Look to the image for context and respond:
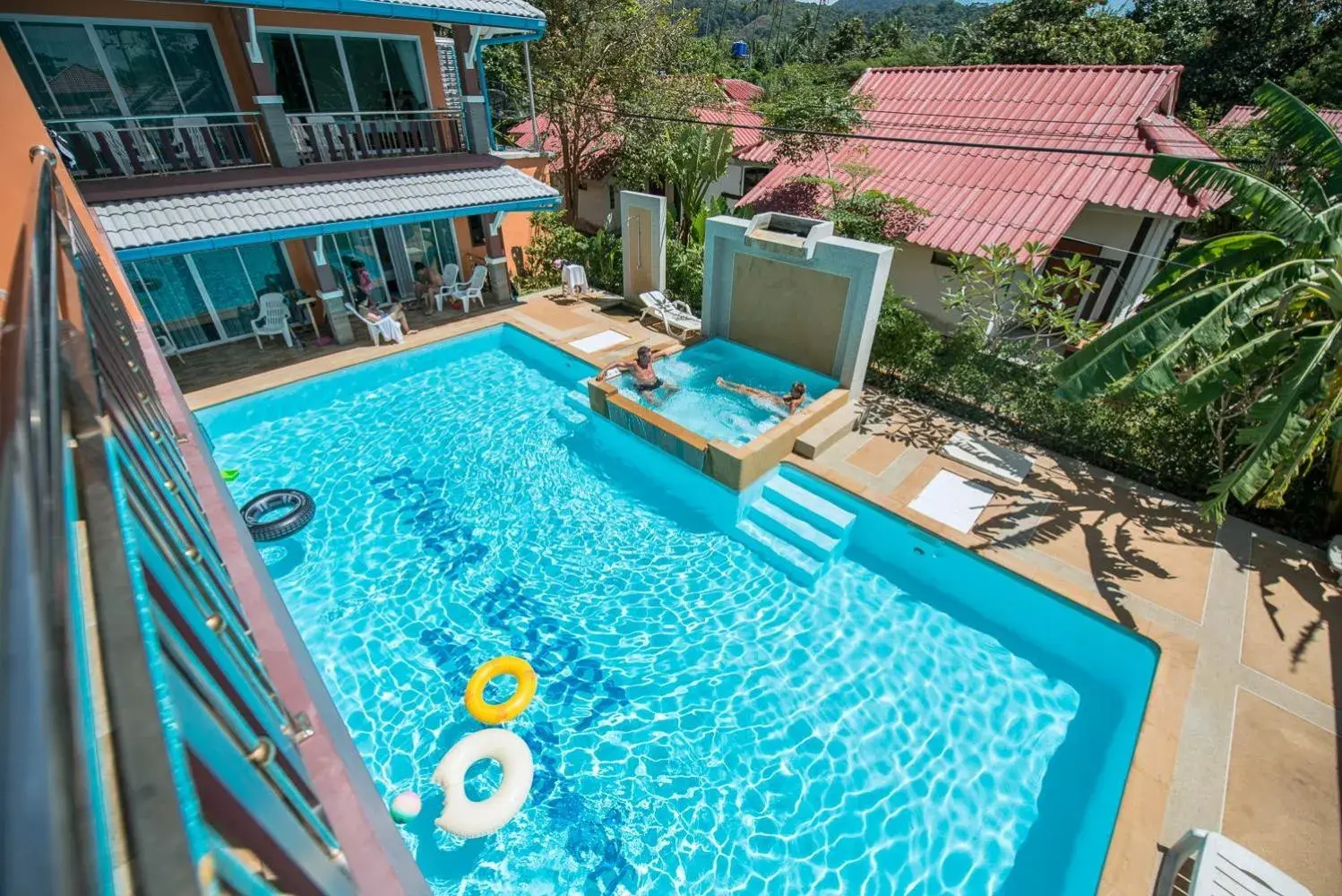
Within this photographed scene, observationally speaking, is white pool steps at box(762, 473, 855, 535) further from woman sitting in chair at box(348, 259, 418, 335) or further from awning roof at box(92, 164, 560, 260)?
woman sitting in chair at box(348, 259, 418, 335)

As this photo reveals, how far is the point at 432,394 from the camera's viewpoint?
13.9m

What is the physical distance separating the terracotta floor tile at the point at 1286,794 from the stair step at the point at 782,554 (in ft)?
16.4

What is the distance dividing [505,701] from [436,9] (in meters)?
14.0

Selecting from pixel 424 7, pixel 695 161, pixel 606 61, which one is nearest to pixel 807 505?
pixel 424 7

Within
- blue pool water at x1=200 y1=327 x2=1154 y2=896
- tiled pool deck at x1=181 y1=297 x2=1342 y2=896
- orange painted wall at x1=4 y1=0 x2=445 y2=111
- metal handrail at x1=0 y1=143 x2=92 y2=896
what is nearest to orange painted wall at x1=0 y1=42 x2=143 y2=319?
blue pool water at x1=200 y1=327 x2=1154 y2=896

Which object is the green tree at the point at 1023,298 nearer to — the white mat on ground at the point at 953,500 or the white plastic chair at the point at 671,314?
the white mat on ground at the point at 953,500

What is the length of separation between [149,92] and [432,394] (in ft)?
26.9

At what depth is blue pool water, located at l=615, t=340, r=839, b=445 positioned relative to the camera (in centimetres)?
1213

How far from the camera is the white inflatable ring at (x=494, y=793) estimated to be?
20.0ft

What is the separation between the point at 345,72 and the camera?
14312mm

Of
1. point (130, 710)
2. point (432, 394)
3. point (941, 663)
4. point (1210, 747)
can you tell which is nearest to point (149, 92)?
point (432, 394)

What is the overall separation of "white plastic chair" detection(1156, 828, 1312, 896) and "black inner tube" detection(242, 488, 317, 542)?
38.2 feet

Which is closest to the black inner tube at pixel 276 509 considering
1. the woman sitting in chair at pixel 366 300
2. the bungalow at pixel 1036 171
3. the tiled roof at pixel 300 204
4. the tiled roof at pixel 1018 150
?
the tiled roof at pixel 300 204

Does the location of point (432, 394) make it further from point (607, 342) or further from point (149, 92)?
point (149, 92)
